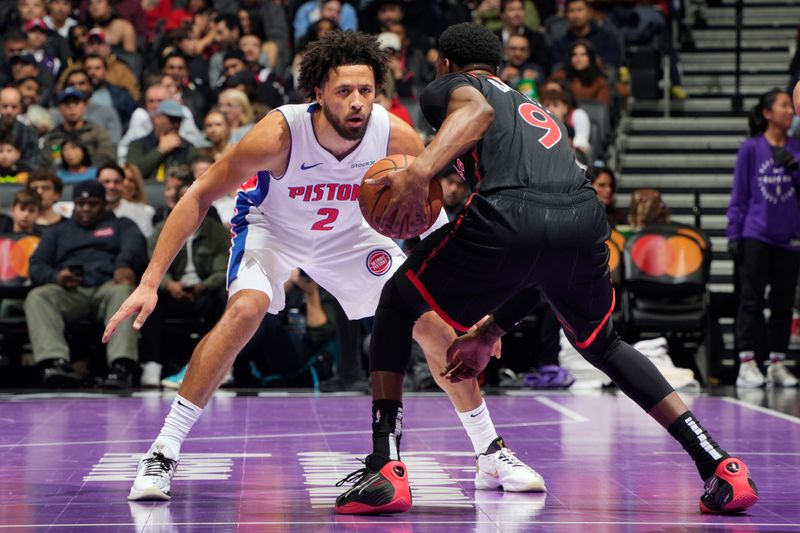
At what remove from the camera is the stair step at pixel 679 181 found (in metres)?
12.9

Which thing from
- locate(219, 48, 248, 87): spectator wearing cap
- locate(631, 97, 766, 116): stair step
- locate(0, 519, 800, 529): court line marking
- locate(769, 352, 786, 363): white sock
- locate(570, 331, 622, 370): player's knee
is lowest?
locate(769, 352, 786, 363): white sock

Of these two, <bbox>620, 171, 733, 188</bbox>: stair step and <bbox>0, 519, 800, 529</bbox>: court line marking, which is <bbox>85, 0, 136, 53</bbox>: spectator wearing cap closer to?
<bbox>620, 171, 733, 188</bbox>: stair step

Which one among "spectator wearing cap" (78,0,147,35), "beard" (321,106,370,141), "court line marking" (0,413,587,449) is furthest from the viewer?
→ "spectator wearing cap" (78,0,147,35)

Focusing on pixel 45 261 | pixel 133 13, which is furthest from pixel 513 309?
pixel 133 13

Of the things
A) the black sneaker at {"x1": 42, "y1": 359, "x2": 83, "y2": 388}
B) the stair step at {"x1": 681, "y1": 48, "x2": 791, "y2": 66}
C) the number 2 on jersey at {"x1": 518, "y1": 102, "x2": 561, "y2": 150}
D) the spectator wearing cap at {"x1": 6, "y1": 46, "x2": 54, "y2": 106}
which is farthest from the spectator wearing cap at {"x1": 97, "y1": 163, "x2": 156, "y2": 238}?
the stair step at {"x1": 681, "y1": 48, "x2": 791, "y2": 66}

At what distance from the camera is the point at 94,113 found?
12.4m

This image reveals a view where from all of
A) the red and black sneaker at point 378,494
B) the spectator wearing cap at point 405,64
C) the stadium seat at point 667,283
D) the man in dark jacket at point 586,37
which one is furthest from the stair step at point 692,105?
the red and black sneaker at point 378,494

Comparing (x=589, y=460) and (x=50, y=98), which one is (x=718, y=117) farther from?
(x=589, y=460)

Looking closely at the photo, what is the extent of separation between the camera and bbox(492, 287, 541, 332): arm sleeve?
15.5ft

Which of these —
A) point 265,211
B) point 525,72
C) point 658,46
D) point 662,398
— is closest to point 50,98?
point 525,72

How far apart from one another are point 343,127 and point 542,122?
33.7 inches

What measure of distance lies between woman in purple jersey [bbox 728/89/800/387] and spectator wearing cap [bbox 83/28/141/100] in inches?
254

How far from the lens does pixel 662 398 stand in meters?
4.54

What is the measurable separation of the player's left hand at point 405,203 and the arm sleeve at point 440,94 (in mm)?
283
